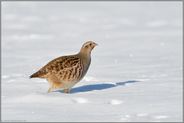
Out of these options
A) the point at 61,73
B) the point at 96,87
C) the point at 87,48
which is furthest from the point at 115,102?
the point at 87,48

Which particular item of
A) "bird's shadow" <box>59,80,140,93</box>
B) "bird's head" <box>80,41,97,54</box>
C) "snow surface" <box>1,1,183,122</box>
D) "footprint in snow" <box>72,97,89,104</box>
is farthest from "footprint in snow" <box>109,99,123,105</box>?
"bird's head" <box>80,41,97,54</box>

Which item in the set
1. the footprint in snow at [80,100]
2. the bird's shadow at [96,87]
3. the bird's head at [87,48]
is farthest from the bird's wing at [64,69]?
the footprint in snow at [80,100]

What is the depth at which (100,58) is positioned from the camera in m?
14.3

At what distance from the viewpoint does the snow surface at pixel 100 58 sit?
303 inches

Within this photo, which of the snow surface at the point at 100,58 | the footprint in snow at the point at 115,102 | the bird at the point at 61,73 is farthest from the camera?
the bird at the point at 61,73

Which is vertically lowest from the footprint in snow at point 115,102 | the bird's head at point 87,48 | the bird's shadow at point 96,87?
the footprint in snow at point 115,102

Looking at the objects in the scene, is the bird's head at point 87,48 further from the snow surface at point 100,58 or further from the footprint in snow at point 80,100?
the footprint in snow at point 80,100

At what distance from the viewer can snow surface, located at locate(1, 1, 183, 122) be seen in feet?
25.2

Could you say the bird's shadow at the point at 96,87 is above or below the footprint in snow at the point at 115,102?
above

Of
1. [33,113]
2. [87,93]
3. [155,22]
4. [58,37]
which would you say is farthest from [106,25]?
[33,113]

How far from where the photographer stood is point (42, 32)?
20250mm

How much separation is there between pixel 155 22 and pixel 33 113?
614 inches

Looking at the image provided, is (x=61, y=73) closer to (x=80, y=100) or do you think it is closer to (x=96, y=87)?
(x=96, y=87)

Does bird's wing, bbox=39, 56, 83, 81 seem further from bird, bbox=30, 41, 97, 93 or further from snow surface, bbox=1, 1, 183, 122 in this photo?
snow surface, bbox=1, 1, 183, 122
